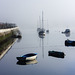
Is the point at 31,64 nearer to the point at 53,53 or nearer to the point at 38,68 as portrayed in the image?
the point at 38,68

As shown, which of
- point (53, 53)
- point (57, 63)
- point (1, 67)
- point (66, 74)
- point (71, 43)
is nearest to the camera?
point (66, 74)

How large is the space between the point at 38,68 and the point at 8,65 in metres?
6.79

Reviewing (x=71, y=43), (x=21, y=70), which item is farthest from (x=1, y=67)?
(x=71, y=43)

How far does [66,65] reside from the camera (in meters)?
38.4

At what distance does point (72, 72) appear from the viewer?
32969 millimetres

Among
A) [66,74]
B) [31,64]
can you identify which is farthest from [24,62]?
[66,74]

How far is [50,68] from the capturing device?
35812 millimetres

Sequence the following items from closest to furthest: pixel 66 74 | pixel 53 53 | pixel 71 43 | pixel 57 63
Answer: pixel 66 74
pixel 57 63
pixel 53 53
pixel 71 43

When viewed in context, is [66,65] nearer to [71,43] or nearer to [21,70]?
[21,70]

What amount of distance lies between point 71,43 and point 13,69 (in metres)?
39.5

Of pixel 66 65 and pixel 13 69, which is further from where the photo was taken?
pixel 66 65

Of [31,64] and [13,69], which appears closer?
[13,69]

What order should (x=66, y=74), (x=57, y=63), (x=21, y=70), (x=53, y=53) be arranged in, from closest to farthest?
(x=66, y=74) < (x=21, y=70) < (x=57, y=63) < (x=53, y=53)

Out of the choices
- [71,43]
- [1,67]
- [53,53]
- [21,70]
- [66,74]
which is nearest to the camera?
[66,74]
